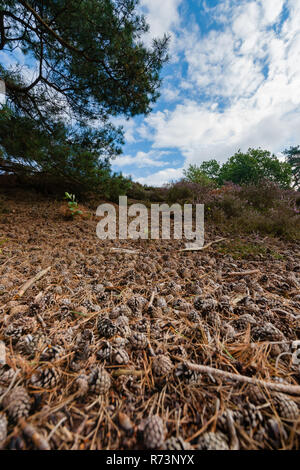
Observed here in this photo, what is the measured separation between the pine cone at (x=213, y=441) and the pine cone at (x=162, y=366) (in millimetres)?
220

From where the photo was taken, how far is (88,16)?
2.54 metres

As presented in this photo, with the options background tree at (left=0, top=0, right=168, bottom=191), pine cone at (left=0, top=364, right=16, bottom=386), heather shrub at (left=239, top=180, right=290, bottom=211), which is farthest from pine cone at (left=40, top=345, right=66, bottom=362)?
heather shrub at (left=239, top=180, right=290, bottom=211)

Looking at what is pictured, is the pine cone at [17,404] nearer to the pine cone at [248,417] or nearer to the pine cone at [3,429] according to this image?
the pine cone at [3,429]

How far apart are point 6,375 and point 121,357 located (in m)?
0.45

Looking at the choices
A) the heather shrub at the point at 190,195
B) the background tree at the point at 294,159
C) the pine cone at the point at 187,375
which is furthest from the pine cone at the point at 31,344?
the background tree at the point at 294,159

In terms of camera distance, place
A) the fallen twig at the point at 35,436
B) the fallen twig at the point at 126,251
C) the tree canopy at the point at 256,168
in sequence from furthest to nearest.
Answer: the tree canopy at the point at 256,168 → the fallen twig at the point at 126,251 → the fallen twig at the point at 35,436

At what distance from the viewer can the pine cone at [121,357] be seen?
30.6 inches

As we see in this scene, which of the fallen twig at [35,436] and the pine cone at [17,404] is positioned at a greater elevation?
the pine cone at [17,404]

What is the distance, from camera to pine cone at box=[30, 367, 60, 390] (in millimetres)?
675

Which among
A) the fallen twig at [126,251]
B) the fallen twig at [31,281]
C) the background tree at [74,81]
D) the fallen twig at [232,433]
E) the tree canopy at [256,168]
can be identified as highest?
the tree canopy at [256,168]

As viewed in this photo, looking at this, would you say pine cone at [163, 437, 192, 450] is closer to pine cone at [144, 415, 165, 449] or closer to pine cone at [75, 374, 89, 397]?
pine cone at [144, 415, 165, 449]

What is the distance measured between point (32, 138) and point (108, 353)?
12.8 feet

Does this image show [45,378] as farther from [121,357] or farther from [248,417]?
[248,417]

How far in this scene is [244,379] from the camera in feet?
2.29
